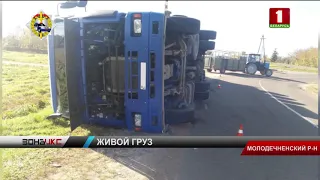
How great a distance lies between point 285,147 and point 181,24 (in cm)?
358

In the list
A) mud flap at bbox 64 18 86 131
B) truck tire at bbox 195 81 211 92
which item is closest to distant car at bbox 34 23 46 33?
mud flap at bbox 64 18 86 131

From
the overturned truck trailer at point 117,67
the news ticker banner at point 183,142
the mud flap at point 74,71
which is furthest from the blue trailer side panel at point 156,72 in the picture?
the news ticker banner at point 183,142

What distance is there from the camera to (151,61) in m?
4.55

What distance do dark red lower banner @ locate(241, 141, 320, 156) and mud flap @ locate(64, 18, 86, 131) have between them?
326 cm

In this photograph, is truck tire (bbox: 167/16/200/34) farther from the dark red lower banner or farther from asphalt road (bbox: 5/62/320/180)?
the dark red lower banner

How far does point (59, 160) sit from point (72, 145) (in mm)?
2013

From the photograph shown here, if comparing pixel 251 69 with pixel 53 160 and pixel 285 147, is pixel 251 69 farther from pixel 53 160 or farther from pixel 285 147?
pixel 285 147

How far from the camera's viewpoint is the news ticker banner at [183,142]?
6.07 feet

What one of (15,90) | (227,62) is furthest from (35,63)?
(227,62)

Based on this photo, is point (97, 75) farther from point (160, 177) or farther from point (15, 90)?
point (15, 90)

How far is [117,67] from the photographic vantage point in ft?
15.6

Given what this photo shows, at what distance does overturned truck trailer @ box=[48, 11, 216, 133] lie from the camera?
4434 millimetres

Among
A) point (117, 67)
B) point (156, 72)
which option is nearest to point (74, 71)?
point (117, 67)

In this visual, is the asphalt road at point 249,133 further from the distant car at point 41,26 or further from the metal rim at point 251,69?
the metal rim at point 251,69
